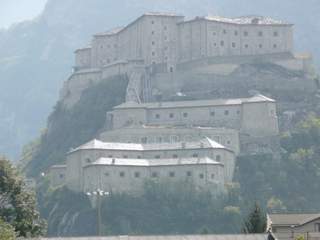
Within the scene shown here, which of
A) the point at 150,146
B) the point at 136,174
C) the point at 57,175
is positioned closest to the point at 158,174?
the point at 136,174

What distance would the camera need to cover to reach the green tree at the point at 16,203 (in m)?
61.5

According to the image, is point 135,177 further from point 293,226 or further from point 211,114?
point 293,226

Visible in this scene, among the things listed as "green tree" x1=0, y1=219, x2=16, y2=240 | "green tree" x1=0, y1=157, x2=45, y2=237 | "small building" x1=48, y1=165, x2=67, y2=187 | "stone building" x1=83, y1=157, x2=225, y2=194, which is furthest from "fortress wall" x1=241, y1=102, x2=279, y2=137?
"green tree" x1=0, y1=219, x2=16, y2=240

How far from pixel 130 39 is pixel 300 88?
2248cm

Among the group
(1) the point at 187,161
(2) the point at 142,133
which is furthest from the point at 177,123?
(1) the point at 187,161

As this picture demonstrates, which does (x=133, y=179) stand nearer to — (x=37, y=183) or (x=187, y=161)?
(x=187, y=161)

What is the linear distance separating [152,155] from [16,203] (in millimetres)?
63162

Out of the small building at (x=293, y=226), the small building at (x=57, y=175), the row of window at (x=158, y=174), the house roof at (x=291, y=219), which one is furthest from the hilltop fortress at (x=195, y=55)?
the small building at (x=293, y=226)

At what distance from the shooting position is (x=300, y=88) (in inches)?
5664

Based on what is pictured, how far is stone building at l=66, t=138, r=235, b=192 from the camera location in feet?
402

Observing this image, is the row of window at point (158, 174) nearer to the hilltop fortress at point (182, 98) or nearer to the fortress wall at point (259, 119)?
the hilltop fortress at point (182, 98)

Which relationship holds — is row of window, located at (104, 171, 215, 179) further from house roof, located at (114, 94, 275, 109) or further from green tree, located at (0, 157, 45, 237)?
green tree, located at (0, 157, 45, 237)

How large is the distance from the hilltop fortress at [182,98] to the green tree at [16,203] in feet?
180

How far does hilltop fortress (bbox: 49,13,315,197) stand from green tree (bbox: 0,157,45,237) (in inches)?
2165
